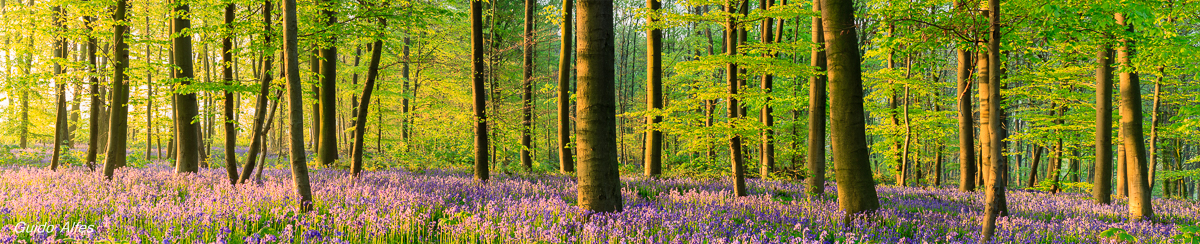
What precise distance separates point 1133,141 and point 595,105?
9.96 meters

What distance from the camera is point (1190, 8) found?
7.02 meters

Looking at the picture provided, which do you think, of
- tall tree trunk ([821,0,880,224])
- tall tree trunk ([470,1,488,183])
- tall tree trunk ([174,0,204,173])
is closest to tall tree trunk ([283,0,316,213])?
tall tree trunk ([470,1,488,183])

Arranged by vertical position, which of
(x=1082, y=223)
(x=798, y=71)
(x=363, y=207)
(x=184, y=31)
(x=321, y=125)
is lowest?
(x=1082, y=223)

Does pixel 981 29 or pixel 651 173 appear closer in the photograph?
pixel 981 29

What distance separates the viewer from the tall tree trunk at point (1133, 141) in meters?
7.86

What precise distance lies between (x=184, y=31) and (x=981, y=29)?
9813 millimetres

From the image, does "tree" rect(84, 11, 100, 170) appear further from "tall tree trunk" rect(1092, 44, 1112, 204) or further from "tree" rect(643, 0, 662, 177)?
"tall tree trunk" rect(1092, 44, 1112, 204)

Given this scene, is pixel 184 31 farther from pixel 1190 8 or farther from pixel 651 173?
pixel 1190 8

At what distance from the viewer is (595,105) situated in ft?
15.9

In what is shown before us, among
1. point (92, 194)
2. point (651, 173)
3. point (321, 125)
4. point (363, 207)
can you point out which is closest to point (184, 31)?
point (92, 194)

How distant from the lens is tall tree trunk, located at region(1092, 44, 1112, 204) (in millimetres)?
8992

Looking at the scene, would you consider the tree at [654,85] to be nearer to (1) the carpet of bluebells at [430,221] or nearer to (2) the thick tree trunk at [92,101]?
(1) the carpet of bluebells at [430,221]

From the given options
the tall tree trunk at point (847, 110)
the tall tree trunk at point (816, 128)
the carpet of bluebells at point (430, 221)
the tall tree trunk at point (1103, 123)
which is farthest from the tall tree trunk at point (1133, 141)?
the tall tree trunk at point (847, 110)

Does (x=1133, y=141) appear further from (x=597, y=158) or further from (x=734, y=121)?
(x=597, y=158)
